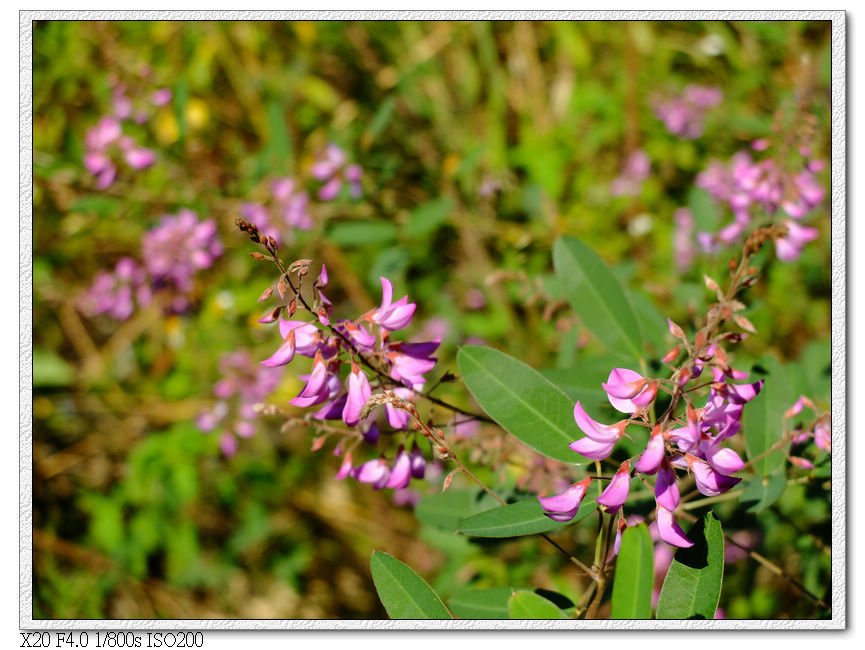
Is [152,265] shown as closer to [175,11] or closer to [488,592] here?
[175,11]

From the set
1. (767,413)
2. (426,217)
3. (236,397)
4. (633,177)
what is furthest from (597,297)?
(633,177)

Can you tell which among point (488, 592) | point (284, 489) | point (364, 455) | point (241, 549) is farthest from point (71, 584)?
point (488, 592)

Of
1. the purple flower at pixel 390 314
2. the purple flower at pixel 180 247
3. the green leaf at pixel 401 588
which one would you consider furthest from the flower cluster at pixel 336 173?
the green leaf at pixel 401 588

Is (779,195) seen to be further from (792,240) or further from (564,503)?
(564,503)

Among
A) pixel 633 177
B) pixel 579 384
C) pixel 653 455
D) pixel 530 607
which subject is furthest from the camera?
pixel 633 177

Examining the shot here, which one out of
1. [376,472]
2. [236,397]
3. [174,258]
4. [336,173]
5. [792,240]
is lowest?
[376,472]

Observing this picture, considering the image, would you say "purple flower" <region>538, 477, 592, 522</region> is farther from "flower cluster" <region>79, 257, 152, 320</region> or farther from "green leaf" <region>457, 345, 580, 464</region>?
"flower cluster" <region>79, 257, 152, 320</region>
